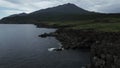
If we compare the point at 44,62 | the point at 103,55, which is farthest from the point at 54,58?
the point at 103,55

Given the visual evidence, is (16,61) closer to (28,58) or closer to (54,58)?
(28,58)

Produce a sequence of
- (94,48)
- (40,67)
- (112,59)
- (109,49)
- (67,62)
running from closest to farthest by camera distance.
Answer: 1. (112,59)
2. (109,49)
3. (94,48)
4. (40,67)
5. (67,62)

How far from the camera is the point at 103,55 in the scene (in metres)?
47.6

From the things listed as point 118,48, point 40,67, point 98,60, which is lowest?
point 40,67

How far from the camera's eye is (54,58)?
67688 mm

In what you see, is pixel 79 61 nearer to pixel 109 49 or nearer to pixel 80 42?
pixel 109 49

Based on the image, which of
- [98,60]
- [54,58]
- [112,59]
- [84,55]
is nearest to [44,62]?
[54,58]

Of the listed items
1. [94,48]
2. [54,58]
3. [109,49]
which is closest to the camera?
[109,49]

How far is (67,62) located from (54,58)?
710 cm

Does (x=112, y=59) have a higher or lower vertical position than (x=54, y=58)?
higher

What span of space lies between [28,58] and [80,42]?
25961mm

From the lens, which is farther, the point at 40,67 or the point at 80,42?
the point at 80,42

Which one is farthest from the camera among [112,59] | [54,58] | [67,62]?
[54,58]

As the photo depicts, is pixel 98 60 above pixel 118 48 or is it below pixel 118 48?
below
